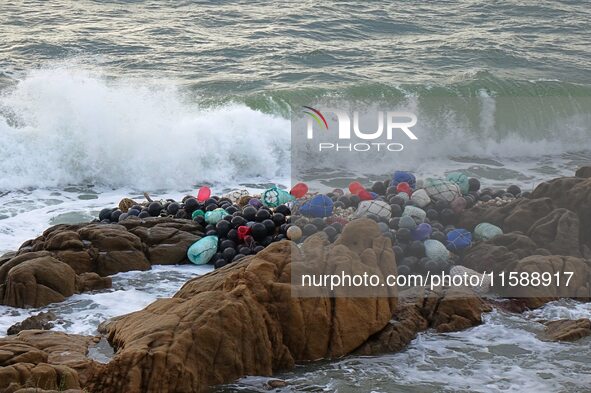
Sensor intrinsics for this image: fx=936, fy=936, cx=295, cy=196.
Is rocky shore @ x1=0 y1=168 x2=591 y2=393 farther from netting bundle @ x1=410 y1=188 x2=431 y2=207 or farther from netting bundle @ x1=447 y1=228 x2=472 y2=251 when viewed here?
netting bundle @ x1=410 y1=188 x2=431 y2=207

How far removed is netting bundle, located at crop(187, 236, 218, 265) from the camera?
13.1 meters

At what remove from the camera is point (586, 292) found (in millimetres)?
11758

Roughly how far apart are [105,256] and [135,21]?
17833 mm

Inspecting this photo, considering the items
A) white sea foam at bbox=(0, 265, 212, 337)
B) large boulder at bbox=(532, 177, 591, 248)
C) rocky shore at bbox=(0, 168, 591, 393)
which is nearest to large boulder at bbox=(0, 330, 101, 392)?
rocky shore at bbox=(0, 168, 591, 393)

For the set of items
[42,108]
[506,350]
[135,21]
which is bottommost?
[506,350]

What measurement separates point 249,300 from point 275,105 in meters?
13.2

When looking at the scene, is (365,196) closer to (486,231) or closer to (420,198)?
(420,198)

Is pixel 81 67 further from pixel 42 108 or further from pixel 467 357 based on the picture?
pixel 467 357

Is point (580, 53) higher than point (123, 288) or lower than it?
higher

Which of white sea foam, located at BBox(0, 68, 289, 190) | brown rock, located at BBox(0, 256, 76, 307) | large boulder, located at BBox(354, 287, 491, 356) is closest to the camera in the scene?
large boulder, located at BBox(354, 287, 491, 356)

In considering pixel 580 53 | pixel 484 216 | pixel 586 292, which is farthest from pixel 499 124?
pixel 586 292

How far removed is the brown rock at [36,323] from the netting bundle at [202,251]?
2543 millimetres

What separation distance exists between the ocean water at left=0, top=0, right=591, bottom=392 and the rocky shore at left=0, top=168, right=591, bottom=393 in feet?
0.84

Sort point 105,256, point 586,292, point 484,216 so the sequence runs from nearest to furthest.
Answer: point 586,292
point 105,256
point 484,216
